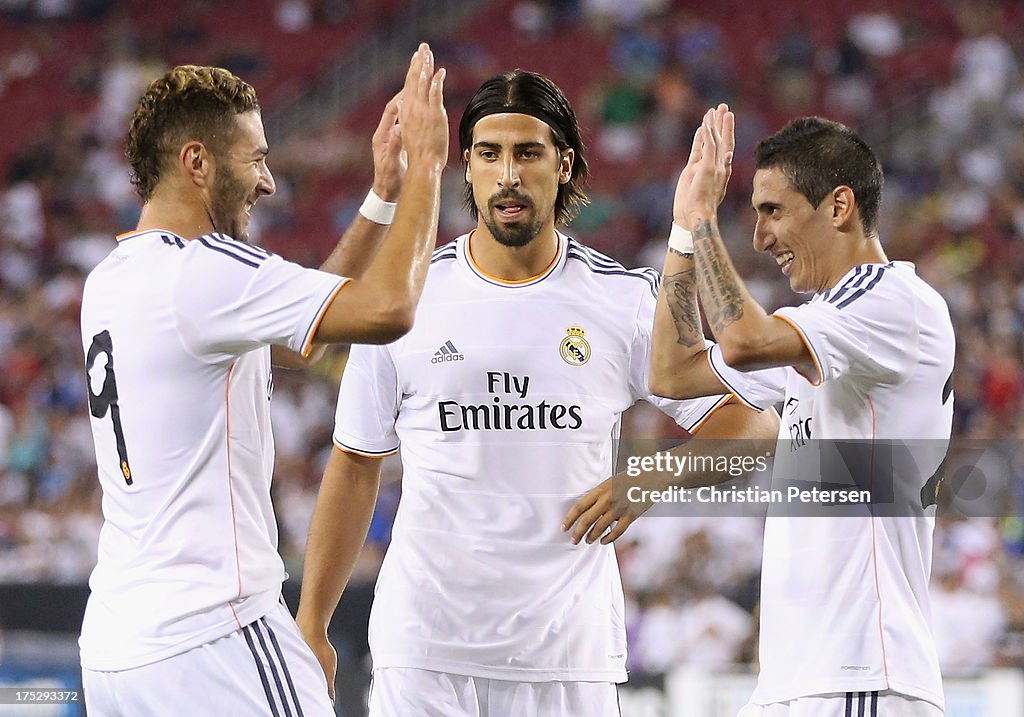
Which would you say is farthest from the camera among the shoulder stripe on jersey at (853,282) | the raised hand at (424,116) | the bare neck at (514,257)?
the bare neck at (514,257)

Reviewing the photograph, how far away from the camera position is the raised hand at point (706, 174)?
4.20m

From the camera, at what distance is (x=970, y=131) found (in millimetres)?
16281

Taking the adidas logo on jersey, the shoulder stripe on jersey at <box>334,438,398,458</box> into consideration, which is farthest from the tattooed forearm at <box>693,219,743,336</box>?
the shoulder stripe on jersey at <box>334,438,398,458</box>

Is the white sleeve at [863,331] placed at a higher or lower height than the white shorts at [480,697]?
higher

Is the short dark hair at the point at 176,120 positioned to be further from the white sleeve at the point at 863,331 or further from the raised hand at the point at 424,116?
the white sleeve at the point at 863,331

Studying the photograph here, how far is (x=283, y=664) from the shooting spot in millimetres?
3537

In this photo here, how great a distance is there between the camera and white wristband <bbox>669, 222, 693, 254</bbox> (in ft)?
13.8

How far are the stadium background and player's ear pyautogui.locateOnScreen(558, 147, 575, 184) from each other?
4159 millimetres

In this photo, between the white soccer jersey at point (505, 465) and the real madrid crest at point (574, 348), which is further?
the real madrid crest at point (574, 348)

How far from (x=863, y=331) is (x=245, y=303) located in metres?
1.65

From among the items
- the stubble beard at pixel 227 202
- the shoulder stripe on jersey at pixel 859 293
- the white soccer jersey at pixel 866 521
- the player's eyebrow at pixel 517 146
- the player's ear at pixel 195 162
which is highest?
the player's eyebrow at pixel 517 146

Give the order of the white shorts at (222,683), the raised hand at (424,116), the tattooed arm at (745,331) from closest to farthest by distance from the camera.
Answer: the white shorts at (222,683) < the raised hand at (424,116) < the tattooed arm at (745,331)

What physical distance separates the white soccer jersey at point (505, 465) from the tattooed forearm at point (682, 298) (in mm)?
267

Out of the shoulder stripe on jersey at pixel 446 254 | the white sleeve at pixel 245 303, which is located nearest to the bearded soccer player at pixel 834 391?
the shoulder stripe on jersey at pixel 446 254
